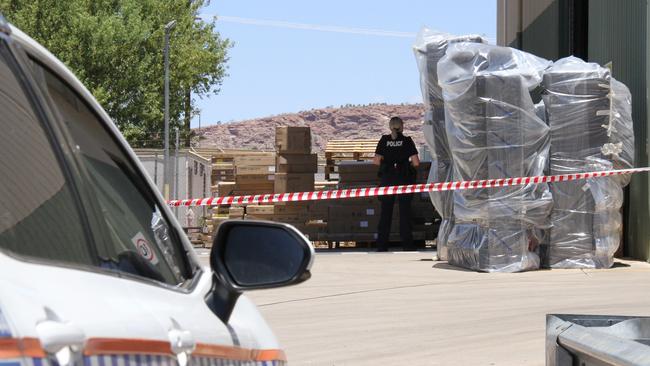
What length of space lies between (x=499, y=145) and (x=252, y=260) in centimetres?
1267

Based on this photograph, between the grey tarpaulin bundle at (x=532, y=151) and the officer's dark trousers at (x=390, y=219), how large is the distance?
186 inches

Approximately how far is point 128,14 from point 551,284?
37810mm

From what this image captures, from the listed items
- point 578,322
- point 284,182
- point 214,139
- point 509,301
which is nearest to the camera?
point 578,322

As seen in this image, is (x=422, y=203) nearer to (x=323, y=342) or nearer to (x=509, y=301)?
(x=509, y=301)

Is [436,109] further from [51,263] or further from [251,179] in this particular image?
[51,263]

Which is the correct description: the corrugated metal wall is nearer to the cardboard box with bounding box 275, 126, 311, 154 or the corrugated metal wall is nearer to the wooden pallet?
the wooden pallet

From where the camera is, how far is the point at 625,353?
3.34 meters

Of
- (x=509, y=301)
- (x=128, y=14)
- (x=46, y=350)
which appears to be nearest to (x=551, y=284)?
(x=509, y=301)

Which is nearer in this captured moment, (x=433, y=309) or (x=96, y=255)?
(x=96, y=255)

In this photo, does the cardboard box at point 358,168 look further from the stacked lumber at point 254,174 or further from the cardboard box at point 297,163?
the stacked lumber at point 254,174

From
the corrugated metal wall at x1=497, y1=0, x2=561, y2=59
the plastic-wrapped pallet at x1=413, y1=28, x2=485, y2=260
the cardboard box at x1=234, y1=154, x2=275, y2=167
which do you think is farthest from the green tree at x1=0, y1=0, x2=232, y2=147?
the plastic-wrapped pallet at x1=413, y1=28, x2=485, y2=260

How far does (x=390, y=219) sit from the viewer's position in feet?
67.7

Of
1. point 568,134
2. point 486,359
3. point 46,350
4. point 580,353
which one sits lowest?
point 486,359

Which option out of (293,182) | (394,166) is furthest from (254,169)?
(394,166)
